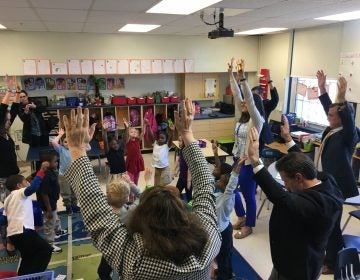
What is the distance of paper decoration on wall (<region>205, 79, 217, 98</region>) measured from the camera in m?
7.50

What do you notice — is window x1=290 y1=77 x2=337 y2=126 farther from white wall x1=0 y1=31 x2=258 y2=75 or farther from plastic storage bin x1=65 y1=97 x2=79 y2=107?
plastic storage bin x1=65 y1=97 x2=79 y2=107

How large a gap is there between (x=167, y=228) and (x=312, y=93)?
5.80 metres

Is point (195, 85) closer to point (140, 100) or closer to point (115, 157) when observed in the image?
point (140, 100)

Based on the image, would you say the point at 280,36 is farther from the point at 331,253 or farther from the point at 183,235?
the point at 183,235

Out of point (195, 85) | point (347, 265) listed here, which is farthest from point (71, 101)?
point (347, 265)

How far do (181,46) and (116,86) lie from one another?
1.74 metres

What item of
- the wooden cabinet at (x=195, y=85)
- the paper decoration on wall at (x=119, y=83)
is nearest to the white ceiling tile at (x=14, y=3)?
the paper decoration on wall at (x=119, y=83)

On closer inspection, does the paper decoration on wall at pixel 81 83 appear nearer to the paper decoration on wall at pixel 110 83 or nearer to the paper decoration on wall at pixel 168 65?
the paper decoration on wall at pixel 110 83

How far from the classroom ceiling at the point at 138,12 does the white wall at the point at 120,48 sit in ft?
3.63

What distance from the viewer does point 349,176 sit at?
2.72m

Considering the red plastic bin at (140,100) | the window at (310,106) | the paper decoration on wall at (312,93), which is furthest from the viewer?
the red plastic bin at (140,100)

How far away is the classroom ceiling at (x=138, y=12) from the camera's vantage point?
10.8ft

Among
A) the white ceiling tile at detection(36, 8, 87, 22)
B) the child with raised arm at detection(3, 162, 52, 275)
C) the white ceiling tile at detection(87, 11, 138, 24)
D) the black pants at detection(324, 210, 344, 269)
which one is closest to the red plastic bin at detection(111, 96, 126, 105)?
the white ceiling tile at detection(87, 11, 138, 24)

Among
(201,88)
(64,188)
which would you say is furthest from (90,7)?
(201,88)
